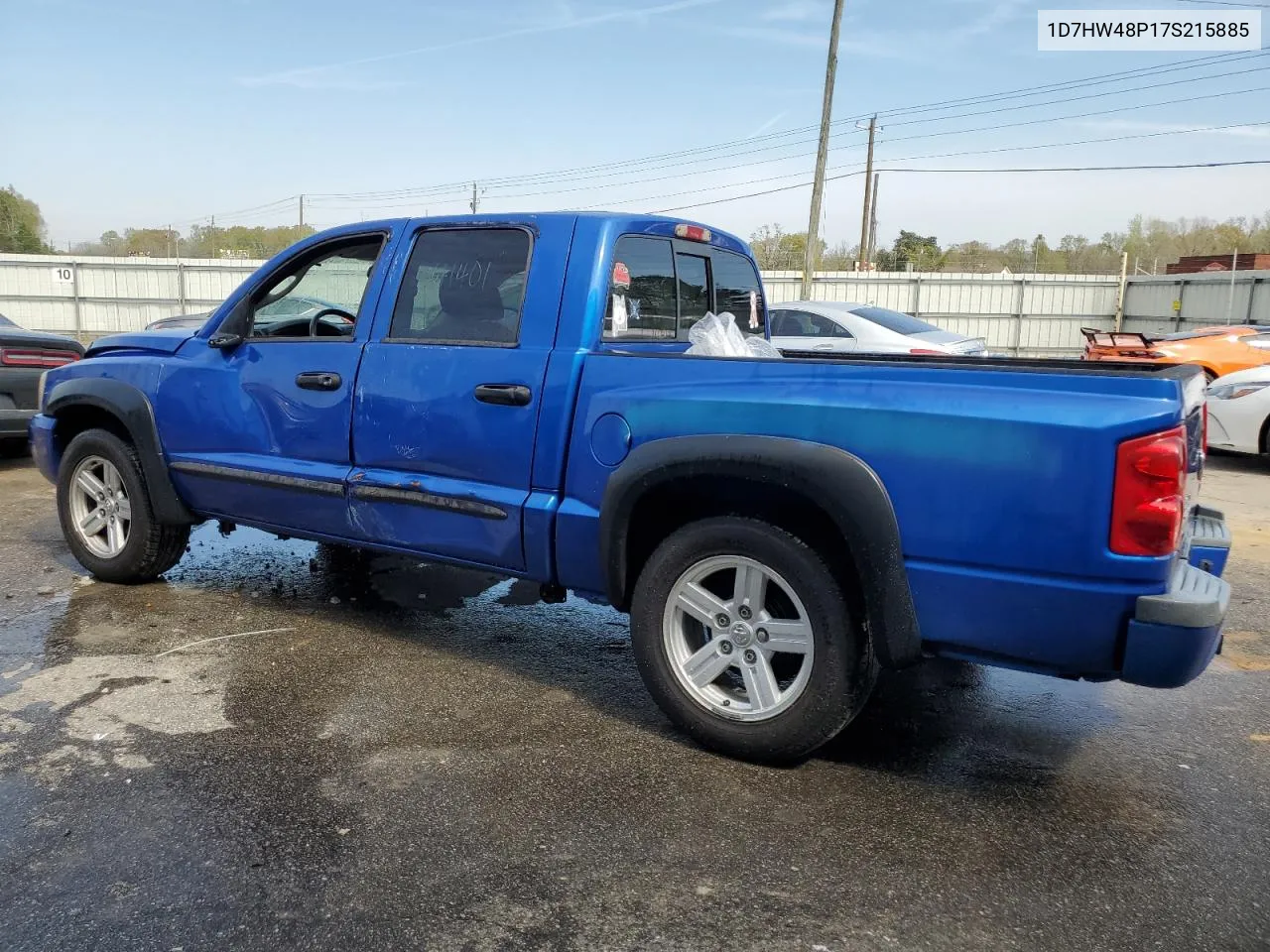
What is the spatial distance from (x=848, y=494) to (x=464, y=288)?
193cm

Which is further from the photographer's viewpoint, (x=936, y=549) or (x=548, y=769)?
(x=548, y=769)

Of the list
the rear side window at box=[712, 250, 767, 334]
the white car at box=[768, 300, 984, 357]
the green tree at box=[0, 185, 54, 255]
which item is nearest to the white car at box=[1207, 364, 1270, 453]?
the white car at box=[768, 300, 984, 357]

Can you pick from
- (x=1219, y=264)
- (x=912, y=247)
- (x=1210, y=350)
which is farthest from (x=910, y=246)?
(x=1210, y=350)

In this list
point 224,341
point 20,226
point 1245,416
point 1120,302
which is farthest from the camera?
point 20,226

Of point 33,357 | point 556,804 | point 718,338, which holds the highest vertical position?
point 718,338

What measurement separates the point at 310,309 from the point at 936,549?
127 inches

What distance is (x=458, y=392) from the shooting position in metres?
3.91

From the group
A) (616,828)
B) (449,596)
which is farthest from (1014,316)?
(616,828)

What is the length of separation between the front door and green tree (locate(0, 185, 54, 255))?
58.6 metres

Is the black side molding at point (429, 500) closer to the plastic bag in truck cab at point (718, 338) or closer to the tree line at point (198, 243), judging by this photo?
the plastic bag in truck cab at point (718, 338)

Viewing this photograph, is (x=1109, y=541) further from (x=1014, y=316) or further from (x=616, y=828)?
(x=1014, y=316)

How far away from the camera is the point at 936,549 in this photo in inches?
115

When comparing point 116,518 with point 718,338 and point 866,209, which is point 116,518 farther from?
point 866,209

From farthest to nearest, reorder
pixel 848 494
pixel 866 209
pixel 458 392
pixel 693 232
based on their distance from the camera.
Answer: pixel 866 209 < pixel 693 232 < pixel 458 392 < pixel 848 494
